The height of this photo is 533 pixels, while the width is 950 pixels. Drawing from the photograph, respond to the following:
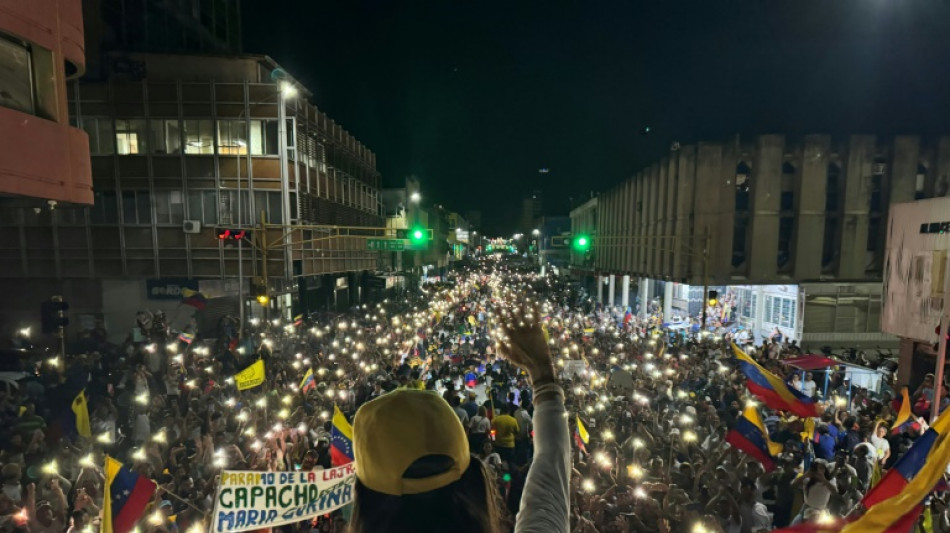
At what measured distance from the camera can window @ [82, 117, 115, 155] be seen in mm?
22391

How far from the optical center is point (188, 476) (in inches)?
302

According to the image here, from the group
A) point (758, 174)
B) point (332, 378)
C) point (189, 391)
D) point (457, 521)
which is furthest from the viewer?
point (758, 174)

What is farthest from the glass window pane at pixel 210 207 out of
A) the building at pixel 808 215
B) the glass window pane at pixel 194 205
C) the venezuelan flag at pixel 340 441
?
the building at pixel 808 215

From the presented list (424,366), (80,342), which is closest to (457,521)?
Result: (424,366)

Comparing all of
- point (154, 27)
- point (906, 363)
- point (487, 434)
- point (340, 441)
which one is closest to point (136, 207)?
point (154, 27)

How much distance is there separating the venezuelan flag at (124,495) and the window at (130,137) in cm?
2172

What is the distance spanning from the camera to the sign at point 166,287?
78.7 ft

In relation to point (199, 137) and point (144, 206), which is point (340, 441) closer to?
point (199, 137)

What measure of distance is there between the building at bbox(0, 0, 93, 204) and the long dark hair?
10.2m

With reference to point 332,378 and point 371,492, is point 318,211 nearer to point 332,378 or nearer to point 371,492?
point 332,378

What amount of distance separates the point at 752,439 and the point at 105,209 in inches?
1074

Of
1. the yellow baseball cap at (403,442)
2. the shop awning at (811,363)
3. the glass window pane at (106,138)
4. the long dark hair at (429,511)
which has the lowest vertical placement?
the shop awning at (811,363)

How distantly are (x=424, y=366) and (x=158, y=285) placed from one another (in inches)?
610

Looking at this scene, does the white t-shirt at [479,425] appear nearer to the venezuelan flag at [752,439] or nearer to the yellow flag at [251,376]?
the venezuelan flag at [752,439]
